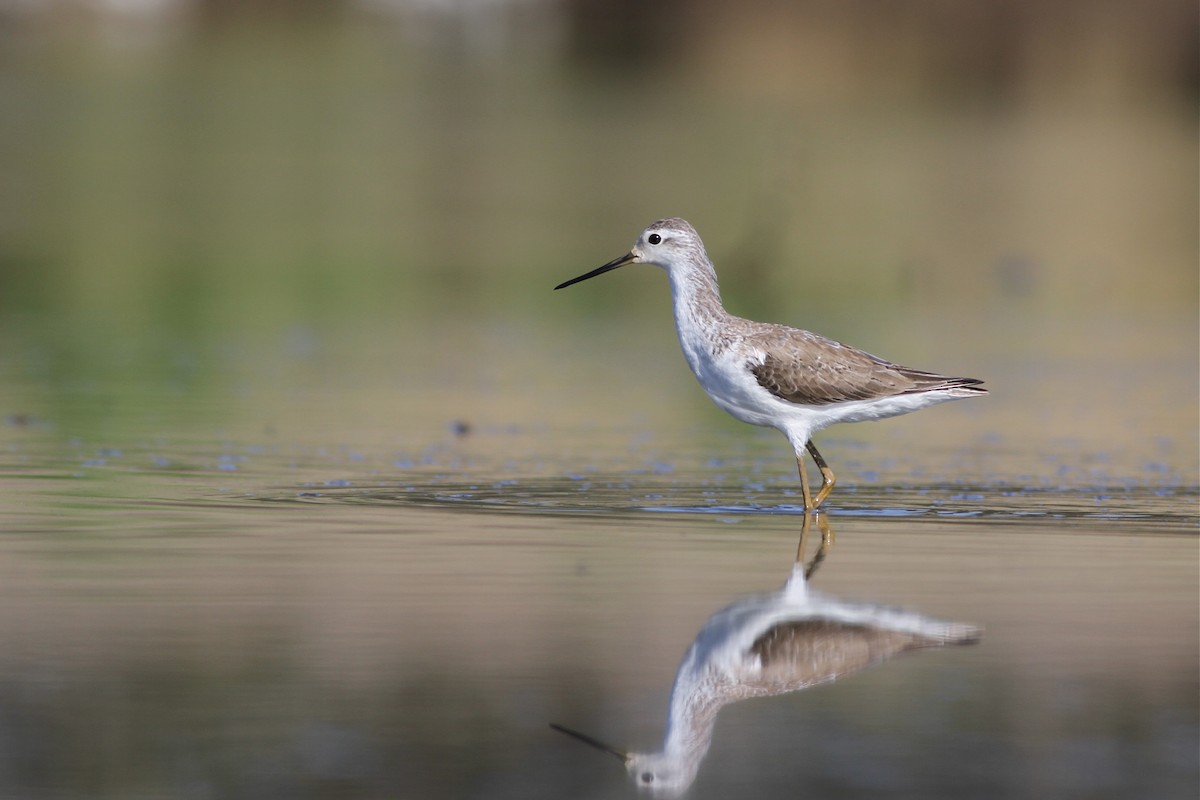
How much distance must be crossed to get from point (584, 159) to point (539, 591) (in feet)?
91.3

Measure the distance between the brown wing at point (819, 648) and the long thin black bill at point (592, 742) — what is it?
779 millimetres

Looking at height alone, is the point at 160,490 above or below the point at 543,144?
below

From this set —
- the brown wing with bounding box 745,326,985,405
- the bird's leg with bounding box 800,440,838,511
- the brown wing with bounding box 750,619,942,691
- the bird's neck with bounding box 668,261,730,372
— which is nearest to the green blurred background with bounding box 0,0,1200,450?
the bird's neck with bounding box 668,261,730,372

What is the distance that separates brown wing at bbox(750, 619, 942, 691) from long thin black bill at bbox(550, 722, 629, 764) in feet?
2.56

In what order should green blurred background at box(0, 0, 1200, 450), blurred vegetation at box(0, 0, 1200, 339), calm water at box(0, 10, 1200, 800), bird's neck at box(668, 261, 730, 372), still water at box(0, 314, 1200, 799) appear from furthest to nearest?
blurred vegetation at box(0, 0, 1200, 339), green blurred background at box(0, 0, 1200, 450), bird's neck at box(668, 261, 730, 372), calm water at box(0, 10, 1200, 800), still water at box(0, 314, 1200, 799)

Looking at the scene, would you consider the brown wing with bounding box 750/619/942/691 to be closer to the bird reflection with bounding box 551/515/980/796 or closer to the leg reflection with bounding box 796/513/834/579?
the bird reflection with bounding box 551/515/980/796

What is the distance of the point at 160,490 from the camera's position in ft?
34.9

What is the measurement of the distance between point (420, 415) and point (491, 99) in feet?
102

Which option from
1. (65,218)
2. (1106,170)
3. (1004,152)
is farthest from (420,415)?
(1004,152)

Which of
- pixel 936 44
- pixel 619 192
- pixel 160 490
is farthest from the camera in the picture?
pixel 936 44

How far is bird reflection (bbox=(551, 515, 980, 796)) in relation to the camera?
6.06 metres

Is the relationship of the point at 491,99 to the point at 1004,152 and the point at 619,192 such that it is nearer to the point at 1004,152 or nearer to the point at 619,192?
the point at 1004,152

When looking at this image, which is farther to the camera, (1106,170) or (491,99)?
(491,99)

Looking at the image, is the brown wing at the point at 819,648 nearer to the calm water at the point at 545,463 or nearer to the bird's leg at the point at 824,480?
the calm water at the point at 545,463
